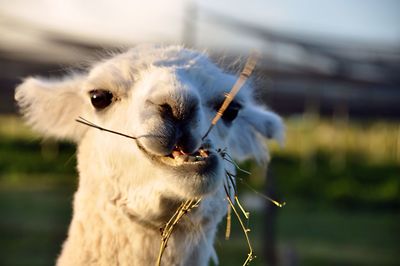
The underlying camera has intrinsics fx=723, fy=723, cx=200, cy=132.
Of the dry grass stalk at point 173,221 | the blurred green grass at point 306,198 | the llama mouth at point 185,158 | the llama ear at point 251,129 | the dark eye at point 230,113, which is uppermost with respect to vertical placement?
the dark eye at point 230,113

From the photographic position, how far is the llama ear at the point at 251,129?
12.2 ft

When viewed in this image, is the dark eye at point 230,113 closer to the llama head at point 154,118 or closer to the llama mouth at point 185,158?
the llama head at point 154,118

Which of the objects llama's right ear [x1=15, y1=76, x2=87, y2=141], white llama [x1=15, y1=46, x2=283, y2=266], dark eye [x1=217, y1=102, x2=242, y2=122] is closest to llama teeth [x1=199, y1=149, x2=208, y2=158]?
white llama [x1=15, y1=46, x2=283, y2=266]

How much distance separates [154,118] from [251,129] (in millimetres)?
1343

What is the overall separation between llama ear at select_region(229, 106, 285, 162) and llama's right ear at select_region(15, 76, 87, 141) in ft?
2.63

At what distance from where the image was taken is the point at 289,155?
21.1 metres

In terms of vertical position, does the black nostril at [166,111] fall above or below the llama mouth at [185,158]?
above

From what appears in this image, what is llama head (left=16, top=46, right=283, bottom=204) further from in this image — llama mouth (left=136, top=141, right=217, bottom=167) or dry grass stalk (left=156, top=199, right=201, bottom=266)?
dry grass stalk (left=156, top=199, right=201, bottom=266)

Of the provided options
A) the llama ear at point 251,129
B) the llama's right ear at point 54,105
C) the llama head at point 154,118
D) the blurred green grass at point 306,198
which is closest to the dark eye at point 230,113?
the llama head at point 154,118

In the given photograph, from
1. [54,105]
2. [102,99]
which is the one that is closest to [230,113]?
[102,99]

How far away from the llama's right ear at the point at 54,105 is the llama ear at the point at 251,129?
802mm

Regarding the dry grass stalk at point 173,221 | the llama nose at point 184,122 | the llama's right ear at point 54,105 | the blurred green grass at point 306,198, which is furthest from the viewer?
the blurred green grass at point 306,198

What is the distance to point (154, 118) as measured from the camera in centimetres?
254

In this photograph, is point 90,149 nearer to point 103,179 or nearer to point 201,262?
point 103,179
